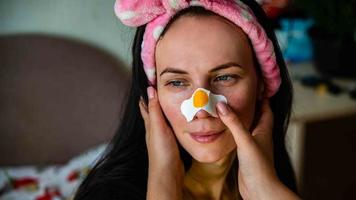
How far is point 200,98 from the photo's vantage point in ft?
3.14

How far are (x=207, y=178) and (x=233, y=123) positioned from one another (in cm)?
21

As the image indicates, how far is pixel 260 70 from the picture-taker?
1.12m

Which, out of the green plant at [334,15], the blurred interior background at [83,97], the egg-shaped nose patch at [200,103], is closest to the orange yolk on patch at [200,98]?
the egg-shaped nose patch at [200,103]

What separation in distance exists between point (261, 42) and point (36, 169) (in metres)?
1.20

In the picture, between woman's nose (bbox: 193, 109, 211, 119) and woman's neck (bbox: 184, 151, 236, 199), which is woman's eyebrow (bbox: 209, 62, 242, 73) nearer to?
woman's nose (bbox: 193, 109, 211, 119)

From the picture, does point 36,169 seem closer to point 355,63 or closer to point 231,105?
point 231,105

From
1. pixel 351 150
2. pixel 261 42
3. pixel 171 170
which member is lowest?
pixel 351 150

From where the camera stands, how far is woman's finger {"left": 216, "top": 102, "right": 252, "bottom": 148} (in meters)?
0.97

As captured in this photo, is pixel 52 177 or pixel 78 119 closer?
pixel 52 177

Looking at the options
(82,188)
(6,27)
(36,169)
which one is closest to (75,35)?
(6,27)

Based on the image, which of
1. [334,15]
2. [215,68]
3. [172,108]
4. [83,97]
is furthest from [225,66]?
[334,15]

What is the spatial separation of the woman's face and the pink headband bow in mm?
16

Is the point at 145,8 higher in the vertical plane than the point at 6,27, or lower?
higher

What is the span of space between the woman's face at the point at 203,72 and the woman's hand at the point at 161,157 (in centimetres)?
2
